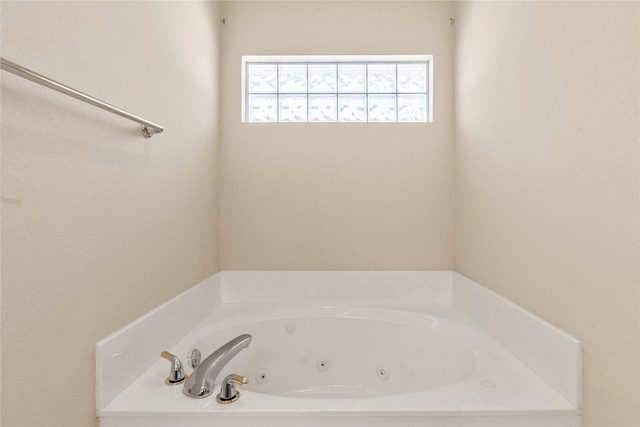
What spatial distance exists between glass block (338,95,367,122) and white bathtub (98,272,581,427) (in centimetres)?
111

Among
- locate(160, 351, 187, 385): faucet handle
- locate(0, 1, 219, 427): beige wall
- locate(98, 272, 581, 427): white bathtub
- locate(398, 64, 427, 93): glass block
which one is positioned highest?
locate(398, 64, 427, 93): glass block

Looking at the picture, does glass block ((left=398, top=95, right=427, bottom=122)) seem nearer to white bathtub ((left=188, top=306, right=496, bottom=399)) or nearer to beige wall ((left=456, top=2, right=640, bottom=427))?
beige wall ((left=456, top=2, right=640, bottom=427))

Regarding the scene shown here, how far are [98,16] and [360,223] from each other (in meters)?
1.44

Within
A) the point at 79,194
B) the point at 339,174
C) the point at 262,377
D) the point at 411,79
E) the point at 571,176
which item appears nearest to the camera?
the point at 79,194

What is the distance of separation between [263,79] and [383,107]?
77 centimetres

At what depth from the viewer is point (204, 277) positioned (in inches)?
65.7

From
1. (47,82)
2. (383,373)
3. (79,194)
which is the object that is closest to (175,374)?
(79,194)

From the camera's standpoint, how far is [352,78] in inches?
79.0

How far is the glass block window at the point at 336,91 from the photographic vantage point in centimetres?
200

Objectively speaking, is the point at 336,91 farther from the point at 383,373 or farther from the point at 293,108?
the point at 383,373

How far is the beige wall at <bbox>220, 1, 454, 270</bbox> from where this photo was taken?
1.87 m

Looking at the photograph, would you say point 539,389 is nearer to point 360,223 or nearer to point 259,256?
point 360,223

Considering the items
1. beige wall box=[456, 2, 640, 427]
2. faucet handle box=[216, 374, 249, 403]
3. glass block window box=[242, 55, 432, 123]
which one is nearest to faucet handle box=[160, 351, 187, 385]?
faucet handle box=[216, 374, 249, 403]

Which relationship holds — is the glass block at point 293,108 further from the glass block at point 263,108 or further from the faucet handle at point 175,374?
the faucet handle at point 175,374
